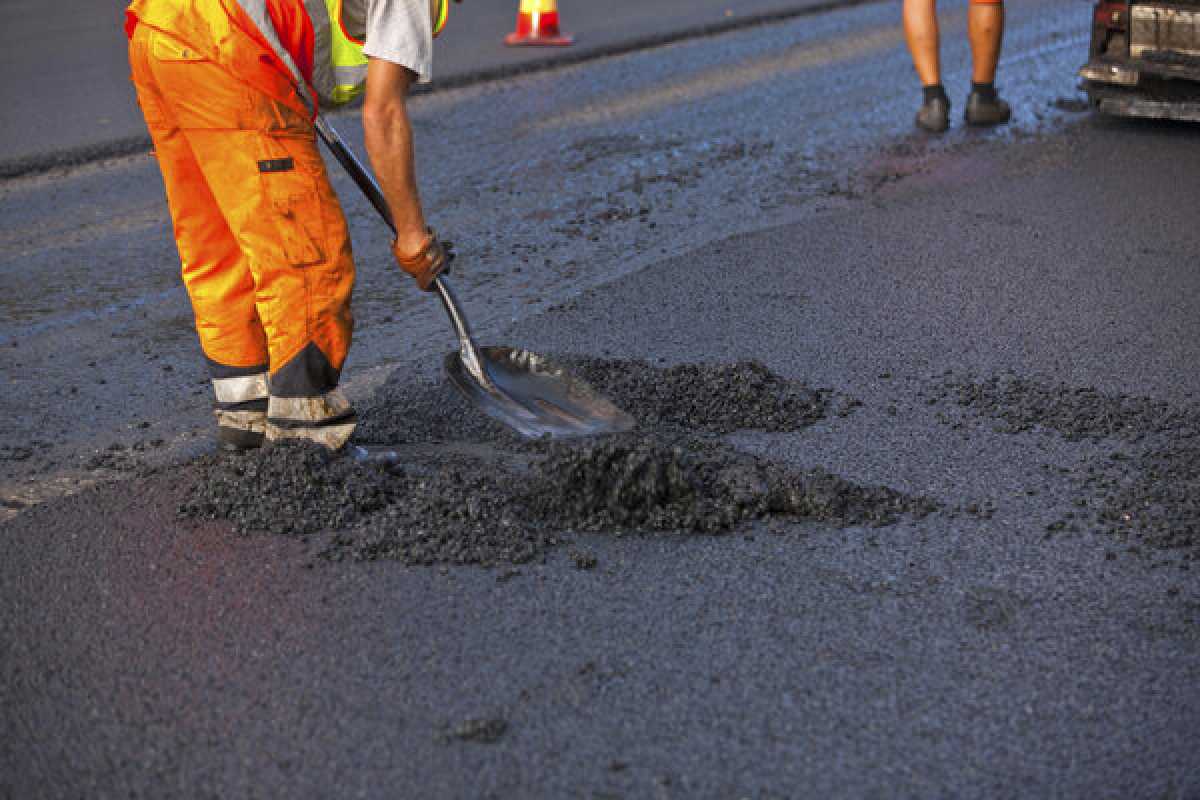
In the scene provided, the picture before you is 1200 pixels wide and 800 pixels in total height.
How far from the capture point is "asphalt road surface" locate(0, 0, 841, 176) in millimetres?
7008

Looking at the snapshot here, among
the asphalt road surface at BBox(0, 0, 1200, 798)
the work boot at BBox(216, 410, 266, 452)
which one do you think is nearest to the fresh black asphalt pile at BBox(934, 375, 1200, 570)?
the asphalt road surface at BBox(0, 0, 1200, 798)

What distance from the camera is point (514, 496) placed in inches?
130

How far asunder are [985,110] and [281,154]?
5.01 meters

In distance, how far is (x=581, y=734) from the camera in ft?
8.16

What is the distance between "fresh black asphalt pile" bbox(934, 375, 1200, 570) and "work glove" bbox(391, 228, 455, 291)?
1563 mm

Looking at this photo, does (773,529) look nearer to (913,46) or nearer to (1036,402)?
(1036,402)

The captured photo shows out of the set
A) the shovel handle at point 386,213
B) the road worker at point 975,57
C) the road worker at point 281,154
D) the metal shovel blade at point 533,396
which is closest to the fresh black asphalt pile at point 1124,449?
the metal shovel blade at point 533,396

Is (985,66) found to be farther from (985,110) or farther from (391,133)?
(391,133)

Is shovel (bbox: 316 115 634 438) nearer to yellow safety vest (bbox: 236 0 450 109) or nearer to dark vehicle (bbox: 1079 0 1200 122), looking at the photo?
yellow safety vest (bbox: 236 0 450 109)

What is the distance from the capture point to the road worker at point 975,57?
727 centimetres

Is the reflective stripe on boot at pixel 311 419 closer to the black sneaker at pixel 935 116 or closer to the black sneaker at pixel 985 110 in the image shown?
the black sneaker at pixel 935 116

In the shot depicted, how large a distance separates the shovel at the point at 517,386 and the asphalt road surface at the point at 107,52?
3734mm

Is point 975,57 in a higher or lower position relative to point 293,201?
lower

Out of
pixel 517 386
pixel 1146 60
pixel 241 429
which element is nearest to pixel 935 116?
pixel 1146 60
